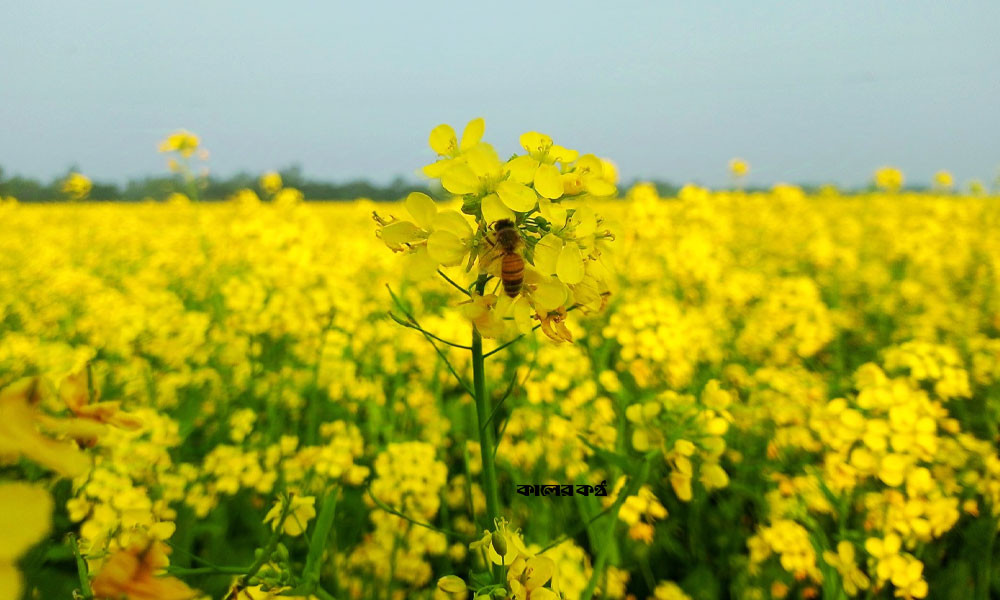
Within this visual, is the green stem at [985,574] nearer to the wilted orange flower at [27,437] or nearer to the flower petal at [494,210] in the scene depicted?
the flower petal at [494,210]

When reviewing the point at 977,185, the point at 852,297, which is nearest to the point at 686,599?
the point at 852,297

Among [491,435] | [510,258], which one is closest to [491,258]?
[510,258]

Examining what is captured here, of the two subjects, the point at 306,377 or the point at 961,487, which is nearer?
the point at 961,487

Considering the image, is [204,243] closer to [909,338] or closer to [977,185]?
[909,338]

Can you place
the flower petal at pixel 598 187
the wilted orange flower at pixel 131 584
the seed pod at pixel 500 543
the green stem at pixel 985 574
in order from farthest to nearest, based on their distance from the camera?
the green stem at pixel 985 574 < the flower petal at pixel 598 187 < the seed pod at pixel 500 543 < the wilted orange flower at pixel 131 584

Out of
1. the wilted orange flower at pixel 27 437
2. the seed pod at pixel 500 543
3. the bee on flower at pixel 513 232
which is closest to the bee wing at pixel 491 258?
the bee on flower at pixel 513 232

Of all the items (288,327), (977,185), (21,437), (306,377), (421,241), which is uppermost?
(977,185)

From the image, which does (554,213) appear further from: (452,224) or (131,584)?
(131,584)
